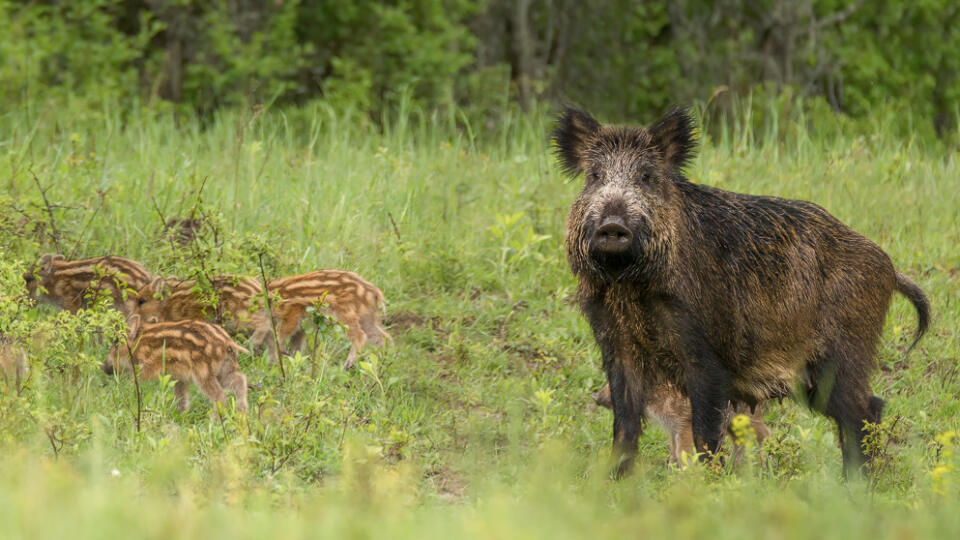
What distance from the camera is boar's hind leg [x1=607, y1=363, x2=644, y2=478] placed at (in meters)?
5.86

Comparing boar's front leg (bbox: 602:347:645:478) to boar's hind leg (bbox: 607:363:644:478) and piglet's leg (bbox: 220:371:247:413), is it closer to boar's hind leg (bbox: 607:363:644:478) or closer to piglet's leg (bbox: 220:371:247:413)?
boar's hind leg (bbox: 607:363:644:478)

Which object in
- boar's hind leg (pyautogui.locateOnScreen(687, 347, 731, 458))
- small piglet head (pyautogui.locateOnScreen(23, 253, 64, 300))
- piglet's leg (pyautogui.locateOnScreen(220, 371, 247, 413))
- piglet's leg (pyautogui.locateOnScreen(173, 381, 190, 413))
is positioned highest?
boar's hind leg (pyautogui.locateOnScreen(687, 347, 731, 458))

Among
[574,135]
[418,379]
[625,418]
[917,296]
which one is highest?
[574,135]

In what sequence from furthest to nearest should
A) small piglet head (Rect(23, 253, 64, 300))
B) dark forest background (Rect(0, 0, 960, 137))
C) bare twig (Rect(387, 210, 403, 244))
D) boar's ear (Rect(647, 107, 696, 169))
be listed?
dark forest background (Rect(0, 0, 960, 137)), bare twig (Rect(387, 210, 403, 244)), small piglet head (Rect(23, 253, 64, 300)), boar's ear (Rect(647, 107, 696, 169))

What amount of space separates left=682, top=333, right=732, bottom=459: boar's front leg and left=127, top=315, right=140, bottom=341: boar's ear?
286cm

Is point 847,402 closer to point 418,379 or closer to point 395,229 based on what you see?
point 418,379

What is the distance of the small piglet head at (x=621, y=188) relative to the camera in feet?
18.4

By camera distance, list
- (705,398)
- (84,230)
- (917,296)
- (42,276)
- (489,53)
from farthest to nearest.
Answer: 1. (489,53)
2. (84,230)
3. (42,276)
4. (917,296)
5. (705,398)

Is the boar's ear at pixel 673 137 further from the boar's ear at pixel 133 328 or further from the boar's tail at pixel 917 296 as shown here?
the boar's ear at pixel 133 328

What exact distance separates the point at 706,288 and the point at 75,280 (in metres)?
3.72

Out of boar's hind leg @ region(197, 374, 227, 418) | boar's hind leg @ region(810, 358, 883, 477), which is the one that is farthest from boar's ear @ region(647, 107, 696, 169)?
boar's hind leg @ region(197, 374, 227, 418)

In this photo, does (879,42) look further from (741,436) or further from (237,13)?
(741,436)

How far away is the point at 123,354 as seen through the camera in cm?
664

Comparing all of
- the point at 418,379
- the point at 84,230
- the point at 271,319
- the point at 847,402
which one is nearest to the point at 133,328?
the point at 271,319
